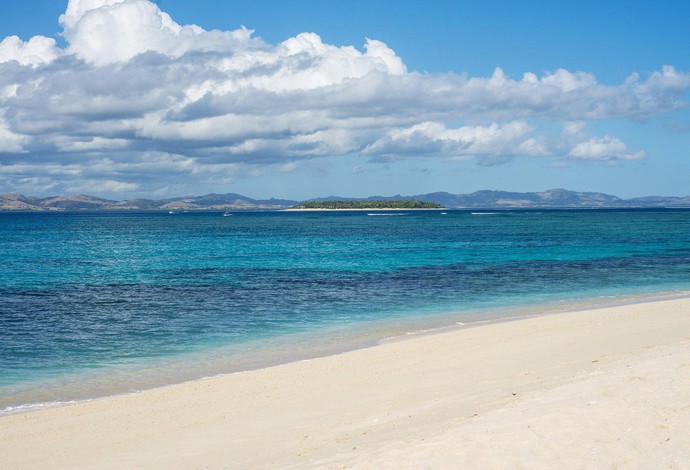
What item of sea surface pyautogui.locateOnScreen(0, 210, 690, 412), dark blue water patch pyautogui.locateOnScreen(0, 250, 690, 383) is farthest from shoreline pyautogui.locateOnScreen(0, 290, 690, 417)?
dark blue water patch pyautogui.locateOnScreen(0, 250, 690, 383)

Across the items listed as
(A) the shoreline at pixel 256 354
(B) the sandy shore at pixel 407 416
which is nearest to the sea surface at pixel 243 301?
(A) the shoreline at pixel 256 354

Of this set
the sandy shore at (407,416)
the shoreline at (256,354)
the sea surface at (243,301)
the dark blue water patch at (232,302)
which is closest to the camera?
the sandy shore at (407,416)

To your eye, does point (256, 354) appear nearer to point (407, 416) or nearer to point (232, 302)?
point (407, 416)

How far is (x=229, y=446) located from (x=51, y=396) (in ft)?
19.8

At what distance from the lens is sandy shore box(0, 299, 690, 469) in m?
8.82

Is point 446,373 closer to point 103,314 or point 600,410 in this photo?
point 600,410

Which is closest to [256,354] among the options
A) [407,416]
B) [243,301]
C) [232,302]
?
[407,416]

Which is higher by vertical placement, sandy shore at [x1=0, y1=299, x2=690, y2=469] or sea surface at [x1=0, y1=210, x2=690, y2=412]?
sandy shore at [x1=0, y1=299, x2=690, y2=469]

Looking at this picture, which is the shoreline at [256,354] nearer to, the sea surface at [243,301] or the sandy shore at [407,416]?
the sea surface at [243,301]

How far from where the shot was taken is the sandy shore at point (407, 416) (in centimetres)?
882

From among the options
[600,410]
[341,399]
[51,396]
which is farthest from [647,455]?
[51,396]

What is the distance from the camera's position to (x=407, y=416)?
11492 mm

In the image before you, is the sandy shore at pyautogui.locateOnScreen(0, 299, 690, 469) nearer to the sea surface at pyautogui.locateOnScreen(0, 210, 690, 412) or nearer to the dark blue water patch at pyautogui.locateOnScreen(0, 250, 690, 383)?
the sea surface at pyautogui.locateOnScreen(0, 210, 690, 412)

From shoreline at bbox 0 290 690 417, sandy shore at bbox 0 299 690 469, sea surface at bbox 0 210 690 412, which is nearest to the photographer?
sandy shore at bbox 0 299 690 469
